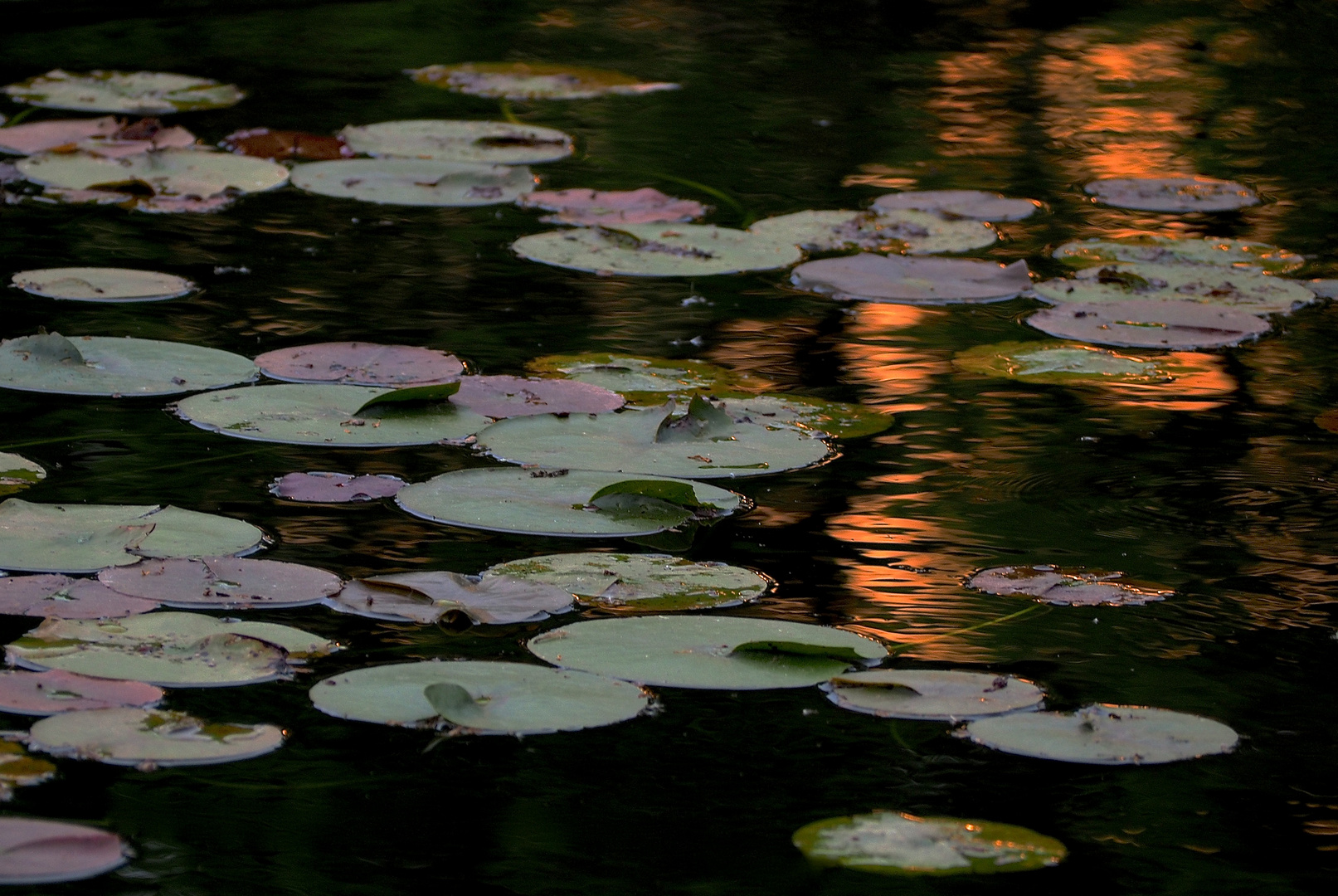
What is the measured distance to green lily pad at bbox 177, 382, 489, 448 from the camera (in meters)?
2.86

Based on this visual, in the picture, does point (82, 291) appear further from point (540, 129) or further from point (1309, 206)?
point (1309, 206)

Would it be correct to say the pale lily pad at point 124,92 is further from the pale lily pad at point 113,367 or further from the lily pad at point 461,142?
the pale lily pad at point 113,367

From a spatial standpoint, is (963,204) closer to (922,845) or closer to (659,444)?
(659,444)

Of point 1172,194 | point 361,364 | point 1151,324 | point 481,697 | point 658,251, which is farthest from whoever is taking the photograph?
point 1172,194

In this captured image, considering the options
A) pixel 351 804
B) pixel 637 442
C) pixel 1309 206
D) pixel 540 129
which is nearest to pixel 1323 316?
pixel 1309 206

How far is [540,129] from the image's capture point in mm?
5051

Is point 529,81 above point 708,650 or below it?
above

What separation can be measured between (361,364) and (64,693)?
128cm

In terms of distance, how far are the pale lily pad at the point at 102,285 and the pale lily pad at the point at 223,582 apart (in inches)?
55.5

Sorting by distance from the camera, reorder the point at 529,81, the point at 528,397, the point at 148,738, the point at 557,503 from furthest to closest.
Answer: the point at 529,81
the point at 528,397
the point at 557,503
the point at 148,738

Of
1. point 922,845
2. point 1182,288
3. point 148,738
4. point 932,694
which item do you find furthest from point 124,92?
point 922,845

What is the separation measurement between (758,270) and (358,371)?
1.08 m

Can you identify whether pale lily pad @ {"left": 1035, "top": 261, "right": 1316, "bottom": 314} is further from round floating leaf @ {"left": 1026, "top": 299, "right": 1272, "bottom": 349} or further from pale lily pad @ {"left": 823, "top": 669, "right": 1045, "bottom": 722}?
pale lily pad @ {"left": 823, "top": 669, "right": 1045, "bottom": 722}

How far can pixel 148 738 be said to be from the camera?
6.15 ft
